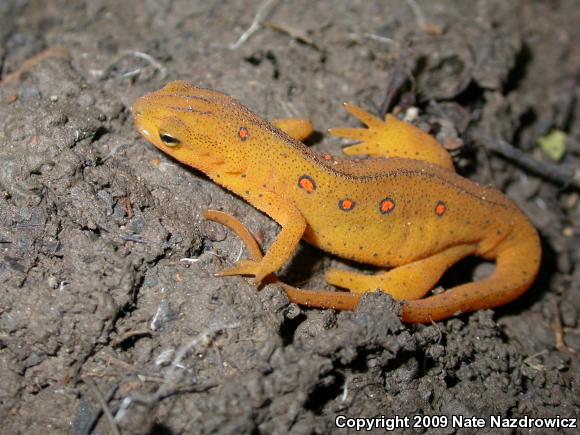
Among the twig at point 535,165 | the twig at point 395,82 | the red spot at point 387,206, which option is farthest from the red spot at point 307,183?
the twig at point 535,165

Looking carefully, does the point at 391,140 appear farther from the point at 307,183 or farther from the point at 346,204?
the point at 307,183

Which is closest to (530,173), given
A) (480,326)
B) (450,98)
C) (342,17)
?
(450,98)

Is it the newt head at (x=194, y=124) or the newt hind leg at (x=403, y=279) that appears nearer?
the newt head at (x=194, y=124)

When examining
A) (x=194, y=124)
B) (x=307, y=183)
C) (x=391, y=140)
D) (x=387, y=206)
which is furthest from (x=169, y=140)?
(x=391, y=140)

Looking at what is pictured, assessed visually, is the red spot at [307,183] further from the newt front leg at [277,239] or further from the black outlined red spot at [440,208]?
the black outlined red spot at [440,208]

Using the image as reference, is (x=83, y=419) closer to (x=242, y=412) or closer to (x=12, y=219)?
(x=242, y=412)

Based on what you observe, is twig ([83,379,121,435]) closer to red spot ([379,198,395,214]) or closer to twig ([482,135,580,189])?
red spot ([379,198,395,214])
